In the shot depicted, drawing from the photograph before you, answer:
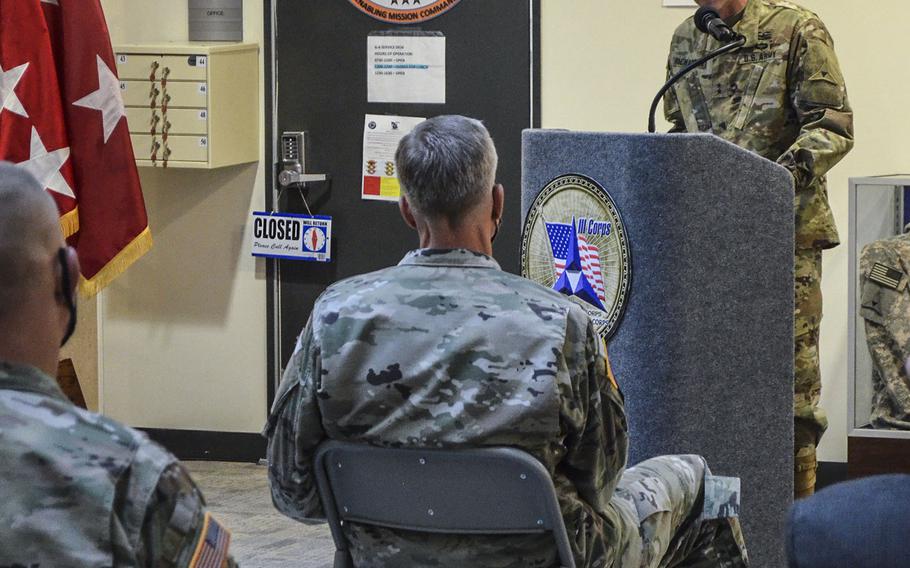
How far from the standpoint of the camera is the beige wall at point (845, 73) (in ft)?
15.4

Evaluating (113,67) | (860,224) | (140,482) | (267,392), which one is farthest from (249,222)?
(140,482)

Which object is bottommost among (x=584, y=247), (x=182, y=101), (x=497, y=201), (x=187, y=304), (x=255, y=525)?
(x=255, y=525)

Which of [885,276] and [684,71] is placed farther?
[885,276]

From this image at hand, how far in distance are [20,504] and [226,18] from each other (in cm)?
429

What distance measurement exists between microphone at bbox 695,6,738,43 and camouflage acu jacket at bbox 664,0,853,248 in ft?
1.19

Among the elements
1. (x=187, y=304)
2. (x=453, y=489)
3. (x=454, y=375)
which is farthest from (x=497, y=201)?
(x=187, y=304)

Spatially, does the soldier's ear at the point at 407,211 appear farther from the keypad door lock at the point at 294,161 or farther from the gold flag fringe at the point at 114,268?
the keypad door lock at the point at 294,161

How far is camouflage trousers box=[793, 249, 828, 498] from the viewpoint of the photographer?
3.52 meters

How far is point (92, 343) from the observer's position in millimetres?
5602

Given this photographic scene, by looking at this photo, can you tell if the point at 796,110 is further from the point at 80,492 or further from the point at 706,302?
the point at 80,492

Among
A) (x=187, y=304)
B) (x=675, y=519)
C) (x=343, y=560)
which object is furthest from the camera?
(x=187, y=304)

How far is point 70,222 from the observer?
4.31 meters

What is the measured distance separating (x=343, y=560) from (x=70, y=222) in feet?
8.06

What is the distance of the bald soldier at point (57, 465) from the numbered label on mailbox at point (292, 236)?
13.1 feet
